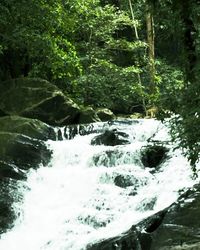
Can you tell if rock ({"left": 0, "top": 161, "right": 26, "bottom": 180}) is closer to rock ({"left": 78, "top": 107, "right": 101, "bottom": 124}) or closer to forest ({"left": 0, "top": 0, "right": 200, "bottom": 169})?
forest ({"left": 0, "top": 0, "right": 200, "bottom": 169})

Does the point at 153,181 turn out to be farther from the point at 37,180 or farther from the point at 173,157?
the point at 37,180

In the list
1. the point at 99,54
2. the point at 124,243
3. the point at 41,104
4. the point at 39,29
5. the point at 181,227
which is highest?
the point at 99,54

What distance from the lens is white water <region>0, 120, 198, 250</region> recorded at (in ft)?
26.6

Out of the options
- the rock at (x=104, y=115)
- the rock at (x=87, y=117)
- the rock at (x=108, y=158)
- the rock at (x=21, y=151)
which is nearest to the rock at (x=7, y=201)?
the rock at (x=21, y=151)

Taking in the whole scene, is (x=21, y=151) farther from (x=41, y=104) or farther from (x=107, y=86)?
(x=107, y=86)

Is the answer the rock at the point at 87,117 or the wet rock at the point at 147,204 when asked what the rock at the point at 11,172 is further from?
the rock at the point at 87,117

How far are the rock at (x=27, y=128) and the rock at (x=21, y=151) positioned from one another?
23.3 inches

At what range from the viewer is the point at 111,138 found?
1186cm

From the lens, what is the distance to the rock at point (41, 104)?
48.3 feet

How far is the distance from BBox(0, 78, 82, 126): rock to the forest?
0.62 metres

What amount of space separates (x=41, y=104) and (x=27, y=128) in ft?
8.71

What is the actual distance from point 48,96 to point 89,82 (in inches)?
76.7

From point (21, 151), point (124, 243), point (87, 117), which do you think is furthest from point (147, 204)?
point (87, 117)

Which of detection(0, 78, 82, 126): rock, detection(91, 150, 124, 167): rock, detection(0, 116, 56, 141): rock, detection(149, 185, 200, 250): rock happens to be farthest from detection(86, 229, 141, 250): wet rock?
detection(0, 78, 82, 126): rock
